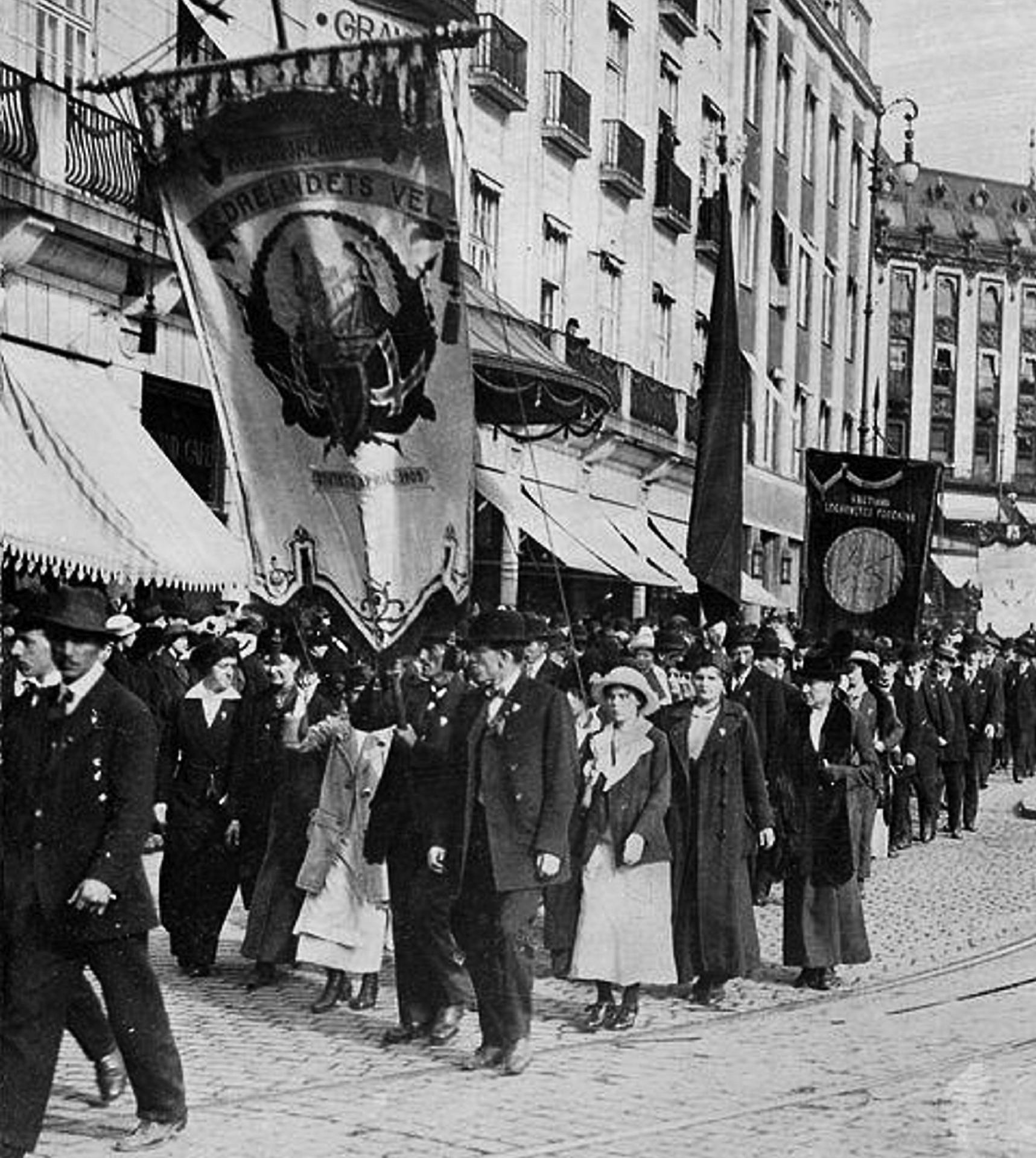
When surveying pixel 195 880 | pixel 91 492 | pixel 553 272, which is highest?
pixel 553 272

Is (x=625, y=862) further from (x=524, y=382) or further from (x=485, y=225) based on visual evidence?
(x=485, y=225)

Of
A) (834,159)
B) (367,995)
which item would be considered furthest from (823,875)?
(834,159)

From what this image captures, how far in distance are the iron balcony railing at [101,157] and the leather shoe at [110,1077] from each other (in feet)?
24.8

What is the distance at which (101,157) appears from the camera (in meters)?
14.2

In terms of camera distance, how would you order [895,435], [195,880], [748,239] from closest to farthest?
[195,880] < [748,239] < [895,435]

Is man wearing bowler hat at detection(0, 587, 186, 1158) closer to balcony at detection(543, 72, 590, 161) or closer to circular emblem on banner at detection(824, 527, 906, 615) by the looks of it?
circular emblem on banner at detection(824, 527, 906, 615)

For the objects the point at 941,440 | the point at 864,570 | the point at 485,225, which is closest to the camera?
the point at 864,570

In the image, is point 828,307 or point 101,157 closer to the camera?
point 101,157

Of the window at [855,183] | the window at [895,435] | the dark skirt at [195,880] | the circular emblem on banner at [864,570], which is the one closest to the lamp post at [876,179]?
the window at [855,183]

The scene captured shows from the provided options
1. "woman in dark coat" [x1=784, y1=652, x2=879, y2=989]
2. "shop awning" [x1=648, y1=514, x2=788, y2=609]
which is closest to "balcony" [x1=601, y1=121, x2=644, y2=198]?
"shop awning" [x1=648, y1=514, x2=788, y2=609]

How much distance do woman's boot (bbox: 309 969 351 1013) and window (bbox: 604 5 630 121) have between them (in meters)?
19.1

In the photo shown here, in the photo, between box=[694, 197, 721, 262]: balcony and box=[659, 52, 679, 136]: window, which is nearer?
box=[659, 52, 679, 136]: window

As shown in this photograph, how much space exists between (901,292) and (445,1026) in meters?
40.8

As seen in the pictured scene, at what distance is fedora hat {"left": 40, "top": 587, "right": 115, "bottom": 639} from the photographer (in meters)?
6.66
